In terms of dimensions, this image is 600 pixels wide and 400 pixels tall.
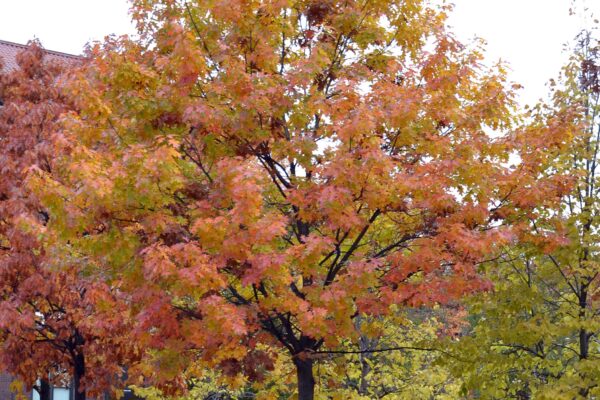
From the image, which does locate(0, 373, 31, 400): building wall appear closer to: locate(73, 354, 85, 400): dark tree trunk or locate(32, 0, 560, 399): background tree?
locate(73, 354, 85, 400): dark tree trunk

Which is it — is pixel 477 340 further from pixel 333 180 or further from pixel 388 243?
pixel 333 180

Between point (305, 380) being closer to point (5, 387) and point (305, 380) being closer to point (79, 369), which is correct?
point (79, 369)

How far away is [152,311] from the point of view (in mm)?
8906

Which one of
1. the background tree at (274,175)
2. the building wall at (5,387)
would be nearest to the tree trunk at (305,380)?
the background tree at (274,175)

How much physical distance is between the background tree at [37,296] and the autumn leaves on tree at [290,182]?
383 centimetres

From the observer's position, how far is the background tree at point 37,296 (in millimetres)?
14555

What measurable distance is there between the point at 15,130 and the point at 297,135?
25.9ft

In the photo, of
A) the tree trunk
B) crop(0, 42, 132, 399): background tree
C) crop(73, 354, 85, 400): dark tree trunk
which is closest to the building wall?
crop(0, 42, 132, 399): background tree

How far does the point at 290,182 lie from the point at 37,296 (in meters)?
7.06

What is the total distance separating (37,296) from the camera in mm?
15352

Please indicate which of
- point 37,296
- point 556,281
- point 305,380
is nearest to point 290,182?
point 305,380

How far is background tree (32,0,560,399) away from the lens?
8906 millimetres

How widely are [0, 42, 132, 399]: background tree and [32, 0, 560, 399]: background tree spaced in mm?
3739

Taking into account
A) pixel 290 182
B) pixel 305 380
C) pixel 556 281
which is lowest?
pixel 305 380
